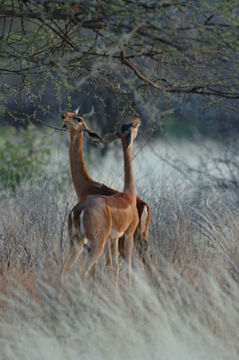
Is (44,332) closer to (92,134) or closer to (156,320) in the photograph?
(156,320)

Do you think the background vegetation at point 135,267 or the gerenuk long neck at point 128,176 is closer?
the background vegetation at point 135,267

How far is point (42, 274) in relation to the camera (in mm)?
4871

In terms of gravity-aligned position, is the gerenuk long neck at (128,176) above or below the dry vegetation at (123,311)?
above

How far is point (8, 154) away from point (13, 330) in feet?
25.3

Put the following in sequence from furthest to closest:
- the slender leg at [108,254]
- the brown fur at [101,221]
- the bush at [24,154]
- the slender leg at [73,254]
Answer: the bush at [24,154] → the slender leg at [108,254] → the slender leg at [73,254] → the brown fur at [101,221]

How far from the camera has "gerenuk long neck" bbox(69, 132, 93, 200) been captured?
5.25 meters

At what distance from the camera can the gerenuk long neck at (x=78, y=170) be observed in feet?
17.2

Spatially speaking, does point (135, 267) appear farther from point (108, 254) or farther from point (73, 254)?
point (73, 254)

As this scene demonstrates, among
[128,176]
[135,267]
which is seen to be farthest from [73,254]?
[135,267]

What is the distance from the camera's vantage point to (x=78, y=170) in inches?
208

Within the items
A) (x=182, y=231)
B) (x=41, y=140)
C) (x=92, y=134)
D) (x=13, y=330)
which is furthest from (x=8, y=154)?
(x=13, y=330)

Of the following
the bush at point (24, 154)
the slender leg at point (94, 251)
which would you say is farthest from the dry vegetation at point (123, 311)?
the bush at point (24, 154)

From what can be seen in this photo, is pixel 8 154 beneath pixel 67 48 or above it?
beneath

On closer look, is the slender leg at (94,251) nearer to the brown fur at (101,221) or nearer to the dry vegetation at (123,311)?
the brown fur at (101,221)
